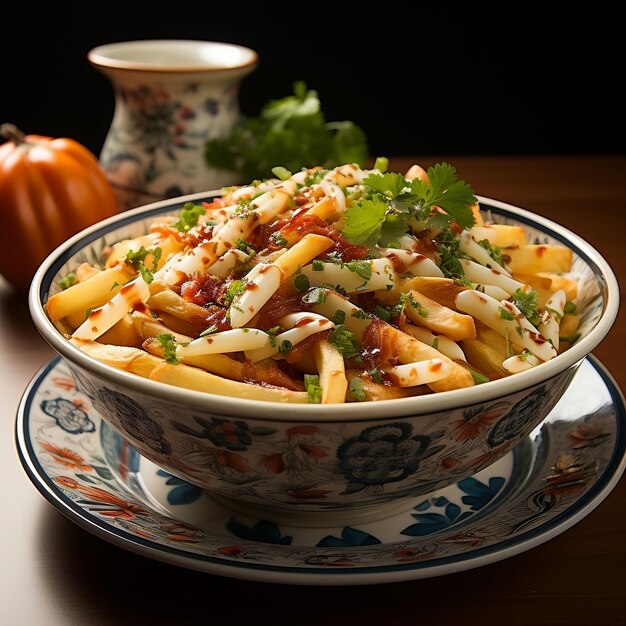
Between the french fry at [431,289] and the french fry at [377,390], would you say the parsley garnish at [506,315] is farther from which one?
the french fry at [377,390]

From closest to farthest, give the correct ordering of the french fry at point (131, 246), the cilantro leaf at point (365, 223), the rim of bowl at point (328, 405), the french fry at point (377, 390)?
the rim of bowl at point (328, 405), the french fry at point (377, 390), the cilantro leaf at point (365, 223), the french fry at point (131, 246)

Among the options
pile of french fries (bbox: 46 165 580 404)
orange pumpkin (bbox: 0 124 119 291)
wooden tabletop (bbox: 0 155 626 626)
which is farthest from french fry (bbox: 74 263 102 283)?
orange pumpkin (bbox: 0 124 119 291)

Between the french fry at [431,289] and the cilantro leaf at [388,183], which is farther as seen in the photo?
the cilantro leaf at [388,183]

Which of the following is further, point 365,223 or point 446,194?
point 446,194

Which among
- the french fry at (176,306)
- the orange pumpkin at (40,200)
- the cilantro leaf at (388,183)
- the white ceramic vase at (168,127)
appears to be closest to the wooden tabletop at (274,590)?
the french fry at (176,306)

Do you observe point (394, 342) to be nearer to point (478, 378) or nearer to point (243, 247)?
point (478, 378)

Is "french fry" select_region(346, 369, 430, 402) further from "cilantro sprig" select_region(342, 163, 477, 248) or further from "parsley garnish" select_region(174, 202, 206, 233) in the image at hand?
"parsley garnish" select_region(174, 202, 206, 233)

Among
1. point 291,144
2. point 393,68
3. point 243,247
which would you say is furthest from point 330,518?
A: point 393,68
